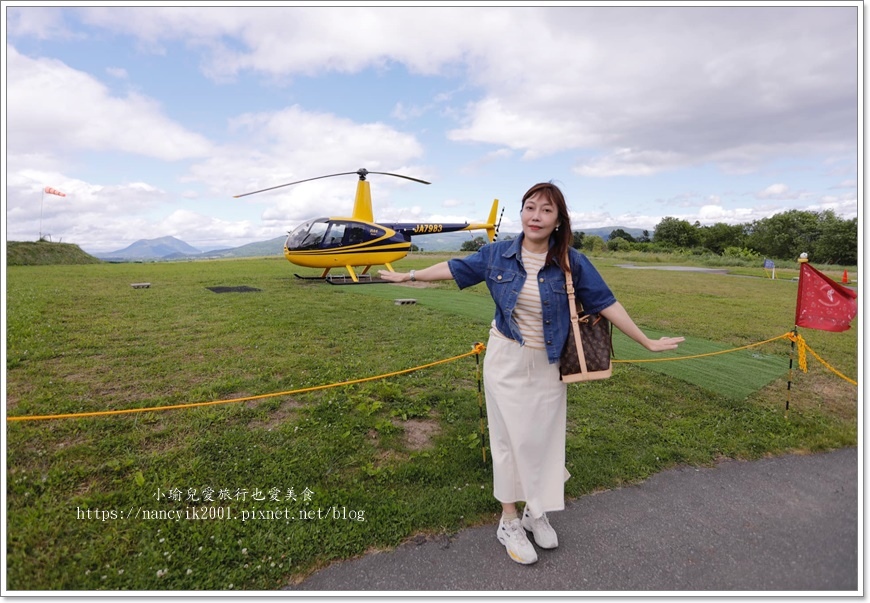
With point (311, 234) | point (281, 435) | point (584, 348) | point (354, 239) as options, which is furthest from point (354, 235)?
point (584, 348)

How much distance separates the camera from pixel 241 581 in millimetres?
2510

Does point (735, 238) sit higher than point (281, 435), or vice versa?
point (735, 238)

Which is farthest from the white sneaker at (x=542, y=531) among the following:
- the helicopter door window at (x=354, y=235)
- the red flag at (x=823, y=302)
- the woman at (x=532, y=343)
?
the helicopter door window at (x=354, y=235)

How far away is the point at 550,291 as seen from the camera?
2531 mm

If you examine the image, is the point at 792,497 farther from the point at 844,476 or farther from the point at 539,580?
the point at 539,580

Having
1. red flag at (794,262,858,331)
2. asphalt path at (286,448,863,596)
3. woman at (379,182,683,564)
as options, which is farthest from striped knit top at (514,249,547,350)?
red flag at (794,262,858,331)

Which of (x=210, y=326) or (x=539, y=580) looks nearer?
(x=539, y=580)

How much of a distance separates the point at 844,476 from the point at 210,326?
30.1 ft

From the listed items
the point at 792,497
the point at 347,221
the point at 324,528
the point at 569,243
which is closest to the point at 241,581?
the point at 324,528

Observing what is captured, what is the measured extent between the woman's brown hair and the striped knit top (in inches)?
3.3

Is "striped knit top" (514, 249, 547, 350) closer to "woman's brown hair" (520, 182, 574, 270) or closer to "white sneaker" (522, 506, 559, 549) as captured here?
"woman's brown hair" (520, 182, 574, 270)

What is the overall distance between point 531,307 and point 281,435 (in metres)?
2.92

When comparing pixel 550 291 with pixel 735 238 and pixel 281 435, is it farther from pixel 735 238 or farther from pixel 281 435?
pixel 735 238

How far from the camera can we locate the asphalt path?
7.91 feet
